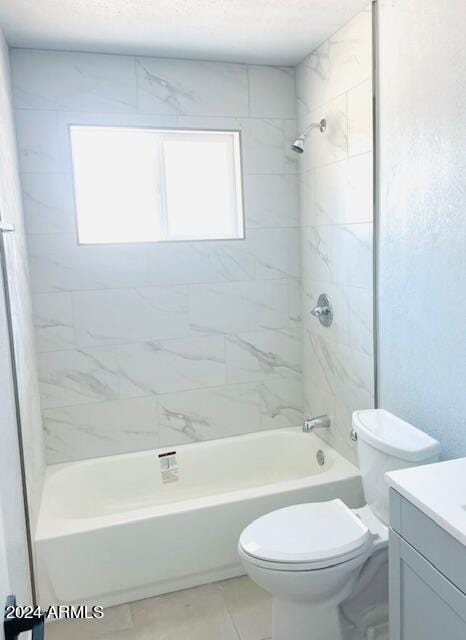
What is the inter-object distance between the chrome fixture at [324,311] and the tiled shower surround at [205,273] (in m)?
0.07

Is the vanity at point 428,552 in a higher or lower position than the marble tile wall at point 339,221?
lower

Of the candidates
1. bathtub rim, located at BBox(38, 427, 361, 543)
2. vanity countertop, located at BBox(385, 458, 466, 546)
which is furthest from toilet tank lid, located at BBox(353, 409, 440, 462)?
bathtub rim, located at BBox(38, 427, 361, 543)

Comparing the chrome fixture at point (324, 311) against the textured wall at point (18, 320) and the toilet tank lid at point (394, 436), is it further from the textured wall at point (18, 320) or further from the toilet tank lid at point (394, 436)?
the textured wall at point (18, 320)

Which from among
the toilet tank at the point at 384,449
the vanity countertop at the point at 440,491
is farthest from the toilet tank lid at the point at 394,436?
the vanity countertop at the point at 440,491

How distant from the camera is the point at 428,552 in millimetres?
1266

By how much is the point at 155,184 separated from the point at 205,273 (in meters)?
0.58

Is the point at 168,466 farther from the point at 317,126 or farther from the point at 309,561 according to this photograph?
the point at 317,126

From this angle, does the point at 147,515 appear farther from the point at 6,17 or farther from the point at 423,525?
the point at 6,17

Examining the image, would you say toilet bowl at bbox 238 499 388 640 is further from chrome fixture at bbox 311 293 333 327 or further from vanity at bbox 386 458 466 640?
chrome fixture at bbox 311 293 333 327

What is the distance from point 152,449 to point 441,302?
5.88 ft

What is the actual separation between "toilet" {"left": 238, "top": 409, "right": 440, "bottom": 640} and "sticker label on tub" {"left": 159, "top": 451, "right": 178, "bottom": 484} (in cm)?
101

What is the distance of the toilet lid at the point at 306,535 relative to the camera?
163cm

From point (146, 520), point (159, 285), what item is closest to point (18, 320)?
point (159, 285)

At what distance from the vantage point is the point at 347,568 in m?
1.64
